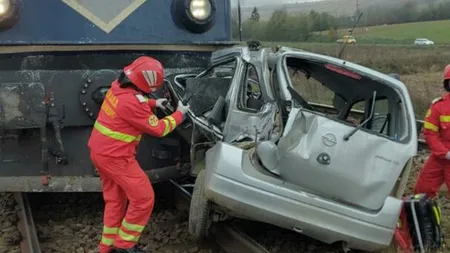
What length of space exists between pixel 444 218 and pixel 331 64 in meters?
2.37

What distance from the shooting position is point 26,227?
6.02 m

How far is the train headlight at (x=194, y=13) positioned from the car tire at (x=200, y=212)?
2.09 m

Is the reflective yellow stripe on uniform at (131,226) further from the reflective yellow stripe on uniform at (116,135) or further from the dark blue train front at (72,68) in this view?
the dark blue train front at (72,68)

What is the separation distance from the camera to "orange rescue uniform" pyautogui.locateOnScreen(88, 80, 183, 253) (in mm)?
5023

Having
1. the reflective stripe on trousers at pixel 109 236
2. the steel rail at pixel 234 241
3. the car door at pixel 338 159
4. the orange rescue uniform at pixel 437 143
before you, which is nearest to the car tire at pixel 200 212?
the steel rail at pixel 234 241

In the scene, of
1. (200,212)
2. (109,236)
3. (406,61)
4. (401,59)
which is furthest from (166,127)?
(401,59)

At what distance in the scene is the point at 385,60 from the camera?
28.6 meters

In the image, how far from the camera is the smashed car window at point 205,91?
6.33 metres

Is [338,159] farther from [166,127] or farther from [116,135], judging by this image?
[116,135]

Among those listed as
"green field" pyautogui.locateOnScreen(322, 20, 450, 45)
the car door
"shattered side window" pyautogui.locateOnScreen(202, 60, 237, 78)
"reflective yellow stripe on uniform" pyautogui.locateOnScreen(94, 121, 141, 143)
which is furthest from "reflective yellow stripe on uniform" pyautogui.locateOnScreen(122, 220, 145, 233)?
"green field" pyautogui.locateOnScreen(322, 20, 450, 45)

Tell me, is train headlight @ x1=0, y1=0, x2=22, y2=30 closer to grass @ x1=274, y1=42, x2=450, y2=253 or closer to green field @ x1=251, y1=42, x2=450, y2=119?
grass @ x1=274, y1=42, x2=450, y2=253

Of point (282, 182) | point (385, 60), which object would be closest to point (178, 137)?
point (282, 182)

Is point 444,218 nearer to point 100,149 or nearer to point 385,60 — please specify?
point 100,149

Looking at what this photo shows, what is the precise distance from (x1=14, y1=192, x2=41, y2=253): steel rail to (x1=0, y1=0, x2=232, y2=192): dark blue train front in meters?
0.39
